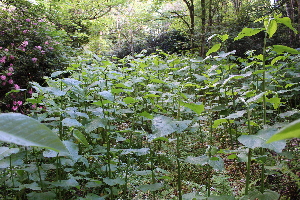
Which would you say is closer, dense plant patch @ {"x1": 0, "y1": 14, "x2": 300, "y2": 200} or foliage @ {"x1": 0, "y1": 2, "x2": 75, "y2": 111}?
dense plant patch @ {"x1": 0, "y1": 14, "x2": 300, "y2": 200}

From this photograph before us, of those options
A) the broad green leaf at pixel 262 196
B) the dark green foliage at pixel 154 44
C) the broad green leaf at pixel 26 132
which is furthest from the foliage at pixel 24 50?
the dark green foliage at pixel 154 44

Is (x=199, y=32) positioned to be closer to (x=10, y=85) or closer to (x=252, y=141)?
(x=10, y=85)

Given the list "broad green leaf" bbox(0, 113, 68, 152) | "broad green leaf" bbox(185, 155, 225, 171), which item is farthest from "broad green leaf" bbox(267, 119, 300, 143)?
"broad green leaf" bbox(185, 155, 225, 171)

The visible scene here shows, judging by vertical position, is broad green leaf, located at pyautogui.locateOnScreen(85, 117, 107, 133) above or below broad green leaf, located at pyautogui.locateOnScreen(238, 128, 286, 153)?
below

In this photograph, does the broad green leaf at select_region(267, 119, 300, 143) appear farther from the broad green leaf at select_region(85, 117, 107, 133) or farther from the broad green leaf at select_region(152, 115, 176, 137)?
the broad green leaf at select_region(85, 117, 107, 133)

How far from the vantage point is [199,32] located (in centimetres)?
623

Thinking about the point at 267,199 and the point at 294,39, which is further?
the point at 294,39

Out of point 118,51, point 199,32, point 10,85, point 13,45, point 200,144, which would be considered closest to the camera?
point 200,144

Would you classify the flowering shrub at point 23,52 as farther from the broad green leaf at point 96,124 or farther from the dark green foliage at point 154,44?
the dark green foliage at point 154,44

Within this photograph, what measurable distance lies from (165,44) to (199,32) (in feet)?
22.4

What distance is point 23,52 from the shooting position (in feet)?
17.8

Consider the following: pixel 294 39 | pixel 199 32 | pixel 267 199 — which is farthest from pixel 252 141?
pixel 294 39

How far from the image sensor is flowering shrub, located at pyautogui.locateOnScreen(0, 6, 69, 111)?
4.69 metres

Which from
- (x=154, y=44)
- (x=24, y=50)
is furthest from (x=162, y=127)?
(x=154, y=44)
